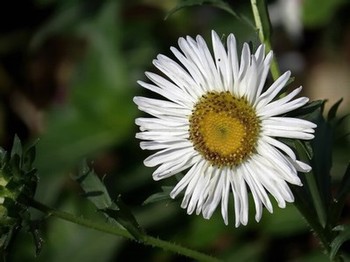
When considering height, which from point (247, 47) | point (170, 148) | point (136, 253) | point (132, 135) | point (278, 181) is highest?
point (247, 47)

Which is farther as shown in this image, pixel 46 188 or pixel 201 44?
pixel 46 188

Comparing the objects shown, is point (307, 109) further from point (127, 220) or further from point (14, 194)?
point (14, 194)

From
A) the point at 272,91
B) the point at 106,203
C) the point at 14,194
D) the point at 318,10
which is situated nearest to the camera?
the point at 272,91

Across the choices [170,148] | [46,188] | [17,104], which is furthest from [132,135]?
[170,148]

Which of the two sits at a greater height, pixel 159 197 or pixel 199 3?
pixel 199 3

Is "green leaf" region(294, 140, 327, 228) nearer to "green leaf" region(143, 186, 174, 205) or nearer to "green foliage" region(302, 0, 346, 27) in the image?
"green leaf" region(143, 186, 174, 205)

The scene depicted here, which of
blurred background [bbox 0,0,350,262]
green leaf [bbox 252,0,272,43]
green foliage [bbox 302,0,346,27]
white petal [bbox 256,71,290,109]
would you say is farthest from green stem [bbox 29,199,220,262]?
green foliage [bbox 302,0,346,27]

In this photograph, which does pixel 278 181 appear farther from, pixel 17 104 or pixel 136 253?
pixel 17 104

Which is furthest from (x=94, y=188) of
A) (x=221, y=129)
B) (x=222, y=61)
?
(x=222, y=61)
